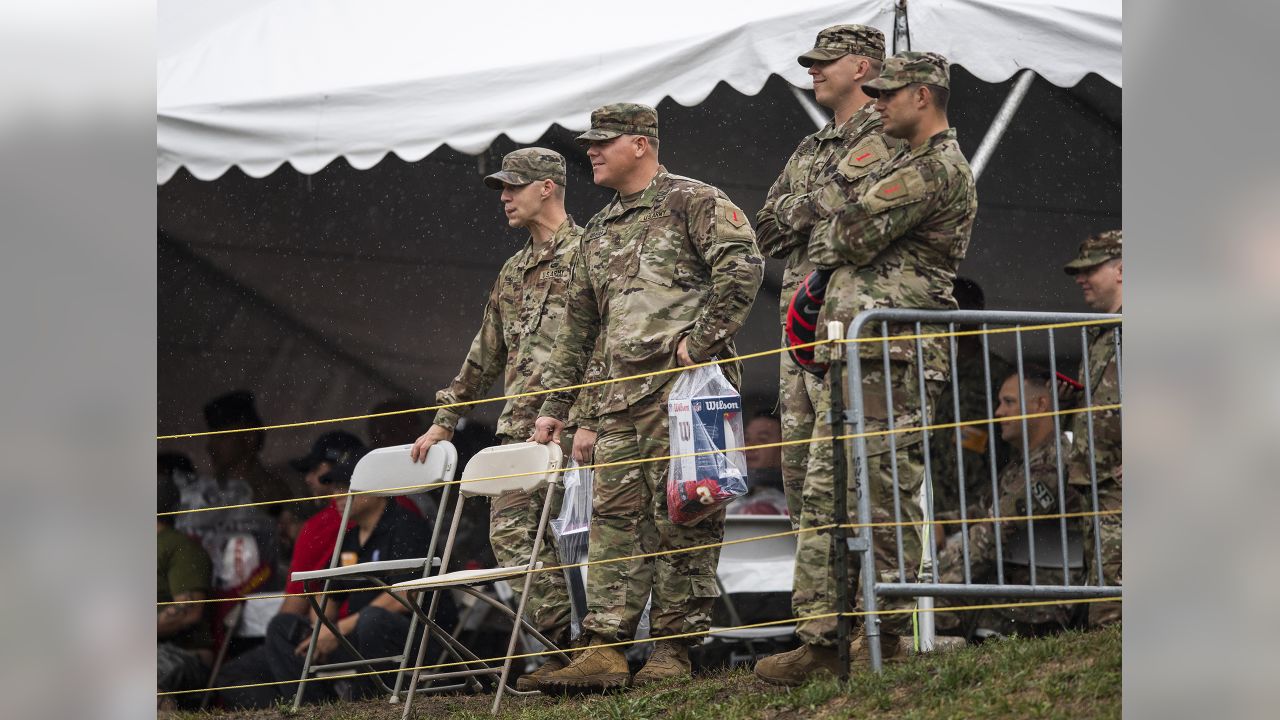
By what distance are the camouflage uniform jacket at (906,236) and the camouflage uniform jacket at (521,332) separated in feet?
4.96

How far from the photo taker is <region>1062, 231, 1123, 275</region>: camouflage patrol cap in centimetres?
563

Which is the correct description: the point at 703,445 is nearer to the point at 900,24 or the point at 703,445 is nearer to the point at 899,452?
the point at 899,452

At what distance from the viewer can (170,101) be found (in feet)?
20.6

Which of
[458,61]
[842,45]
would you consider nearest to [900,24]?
[842,45]

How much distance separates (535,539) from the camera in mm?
5270

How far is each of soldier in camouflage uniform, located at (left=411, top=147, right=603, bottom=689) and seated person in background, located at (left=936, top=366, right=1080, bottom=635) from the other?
1.47 meters

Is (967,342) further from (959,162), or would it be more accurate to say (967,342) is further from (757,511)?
(959,162)

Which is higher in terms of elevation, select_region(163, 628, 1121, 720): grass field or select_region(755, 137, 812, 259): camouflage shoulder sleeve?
select_region(755, 137, 812, 259): camouflage shoulder sleeve

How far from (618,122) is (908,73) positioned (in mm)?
1175

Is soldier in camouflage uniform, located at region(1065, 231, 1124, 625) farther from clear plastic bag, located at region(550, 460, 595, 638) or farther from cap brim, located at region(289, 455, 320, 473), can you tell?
cap brim, located at region(289, 455, 320, 473)

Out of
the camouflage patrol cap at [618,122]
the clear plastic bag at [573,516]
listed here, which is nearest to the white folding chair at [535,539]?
the clear plastic bag at [573,516]

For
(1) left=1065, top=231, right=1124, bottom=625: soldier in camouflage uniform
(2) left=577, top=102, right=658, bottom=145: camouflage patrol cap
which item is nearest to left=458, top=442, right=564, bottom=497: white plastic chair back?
(2) left=577, top=102, right=658, bottom=145: camouflage patrol cap
